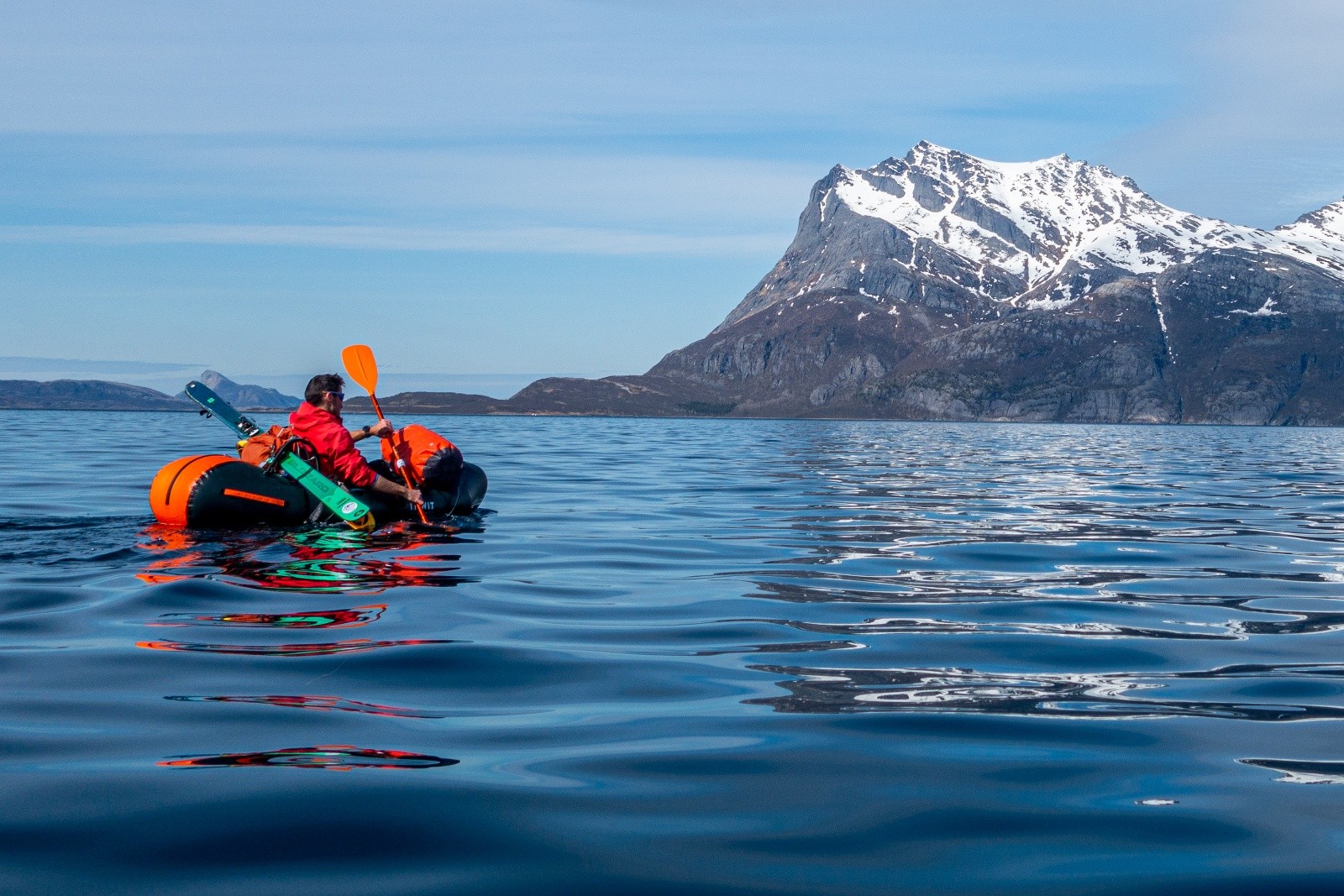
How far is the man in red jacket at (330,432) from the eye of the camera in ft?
51.2

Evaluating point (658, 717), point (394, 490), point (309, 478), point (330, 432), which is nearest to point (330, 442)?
point (330, 432)

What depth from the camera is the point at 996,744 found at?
6105mm

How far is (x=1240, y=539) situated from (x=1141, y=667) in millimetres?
10408

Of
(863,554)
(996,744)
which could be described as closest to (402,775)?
(996,744)

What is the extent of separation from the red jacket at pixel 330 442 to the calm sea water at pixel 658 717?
133cm

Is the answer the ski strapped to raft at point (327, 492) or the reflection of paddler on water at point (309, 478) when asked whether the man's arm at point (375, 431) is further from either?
the ski strapped to raft at point (327, 492)

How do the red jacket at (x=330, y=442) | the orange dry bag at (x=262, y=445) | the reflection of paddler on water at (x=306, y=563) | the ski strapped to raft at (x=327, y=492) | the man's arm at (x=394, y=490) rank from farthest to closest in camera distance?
the man's arm at (x=394, y=490) → the red jacket at (x=330, y=442) → the orange dry bag at (x=262, y=445) → the ski strapped to raft at (x=327, y=492) → the reflection of paddler on water at (x=306, y=563)

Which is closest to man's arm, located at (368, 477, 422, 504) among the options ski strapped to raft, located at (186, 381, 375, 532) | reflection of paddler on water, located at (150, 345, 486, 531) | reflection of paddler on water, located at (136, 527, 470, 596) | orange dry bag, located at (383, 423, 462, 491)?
reflection of paddler on water, located at (150, 345, 486, 531)

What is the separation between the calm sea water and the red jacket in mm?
1326

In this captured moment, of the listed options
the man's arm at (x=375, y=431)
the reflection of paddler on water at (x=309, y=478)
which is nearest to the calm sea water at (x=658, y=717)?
the reflection of paddler on water at (x=309, y=478)

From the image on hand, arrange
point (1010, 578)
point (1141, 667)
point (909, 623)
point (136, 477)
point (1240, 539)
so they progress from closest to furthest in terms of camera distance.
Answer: point (1141, 667), point (909, 623), point (1010, 578), point (1240, 539), point (136, 477)

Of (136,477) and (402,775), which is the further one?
(136,477)

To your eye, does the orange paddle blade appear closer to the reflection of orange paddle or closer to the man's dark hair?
the reflection of orange paddle

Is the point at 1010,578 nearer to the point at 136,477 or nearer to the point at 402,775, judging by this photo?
the point at 402,775
